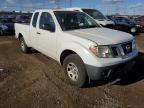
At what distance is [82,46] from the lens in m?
4.80

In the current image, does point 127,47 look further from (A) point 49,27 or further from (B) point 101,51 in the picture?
(A) point 49,27

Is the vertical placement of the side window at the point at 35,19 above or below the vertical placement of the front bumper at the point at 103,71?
above

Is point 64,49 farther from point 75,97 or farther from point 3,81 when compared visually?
point 3,81

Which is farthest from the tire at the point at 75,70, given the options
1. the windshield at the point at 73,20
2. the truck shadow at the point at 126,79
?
the windshield at the point at 73,20

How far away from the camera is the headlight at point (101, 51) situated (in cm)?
463

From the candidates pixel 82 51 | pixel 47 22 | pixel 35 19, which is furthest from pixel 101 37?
pixel 35 19

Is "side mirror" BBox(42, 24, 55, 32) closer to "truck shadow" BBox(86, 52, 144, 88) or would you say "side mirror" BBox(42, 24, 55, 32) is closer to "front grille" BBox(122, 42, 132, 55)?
"truck shadow" BBox(86, 52, 144, 88)

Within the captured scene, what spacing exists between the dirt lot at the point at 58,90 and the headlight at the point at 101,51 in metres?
0.92

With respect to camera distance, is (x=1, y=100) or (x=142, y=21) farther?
(x=142, y=21)

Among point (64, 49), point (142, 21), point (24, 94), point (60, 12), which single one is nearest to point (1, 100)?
point (24, 94)

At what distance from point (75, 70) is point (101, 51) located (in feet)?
2.88

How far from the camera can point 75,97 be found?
15.5ft

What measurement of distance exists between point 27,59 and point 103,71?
4125 millimetres

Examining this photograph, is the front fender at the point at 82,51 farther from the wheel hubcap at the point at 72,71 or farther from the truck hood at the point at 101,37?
the wheel hubcap at the point at 72,71
